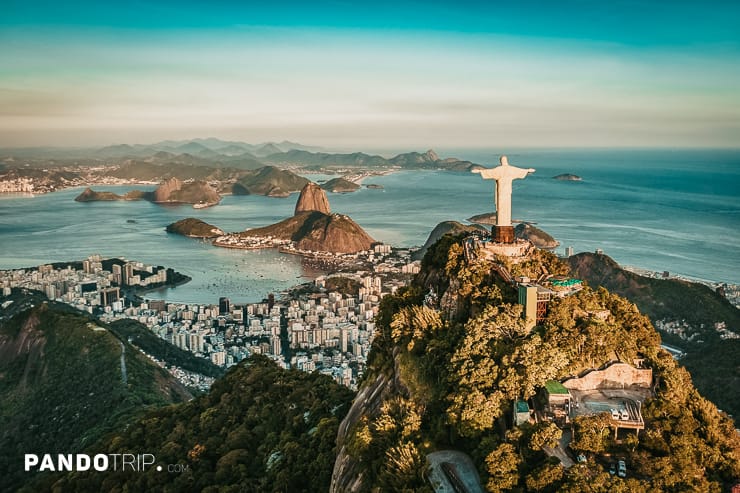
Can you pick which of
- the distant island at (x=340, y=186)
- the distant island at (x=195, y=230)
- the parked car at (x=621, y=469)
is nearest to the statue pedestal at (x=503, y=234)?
the parked car at (x=621, y=469)

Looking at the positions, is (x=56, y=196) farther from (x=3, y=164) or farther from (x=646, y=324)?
→ (x=646, y=324)

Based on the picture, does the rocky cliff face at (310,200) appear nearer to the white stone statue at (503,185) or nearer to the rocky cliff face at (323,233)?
the rocky cliff face at (323,233)

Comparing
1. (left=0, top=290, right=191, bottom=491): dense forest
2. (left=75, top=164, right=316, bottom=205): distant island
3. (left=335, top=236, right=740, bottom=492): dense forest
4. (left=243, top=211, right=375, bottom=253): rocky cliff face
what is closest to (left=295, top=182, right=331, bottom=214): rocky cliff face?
(left=243, top=211, right=375, bottom=253): rocky cliff face

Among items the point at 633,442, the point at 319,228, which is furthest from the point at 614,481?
the point at 319,228

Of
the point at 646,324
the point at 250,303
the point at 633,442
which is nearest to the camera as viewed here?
the point at 633,442

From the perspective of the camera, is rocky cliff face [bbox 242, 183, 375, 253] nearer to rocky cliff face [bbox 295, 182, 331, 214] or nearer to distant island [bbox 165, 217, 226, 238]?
rocky cliff face [bbox 295, 182, 331, 214]

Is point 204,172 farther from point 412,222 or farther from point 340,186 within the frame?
point 412,222
